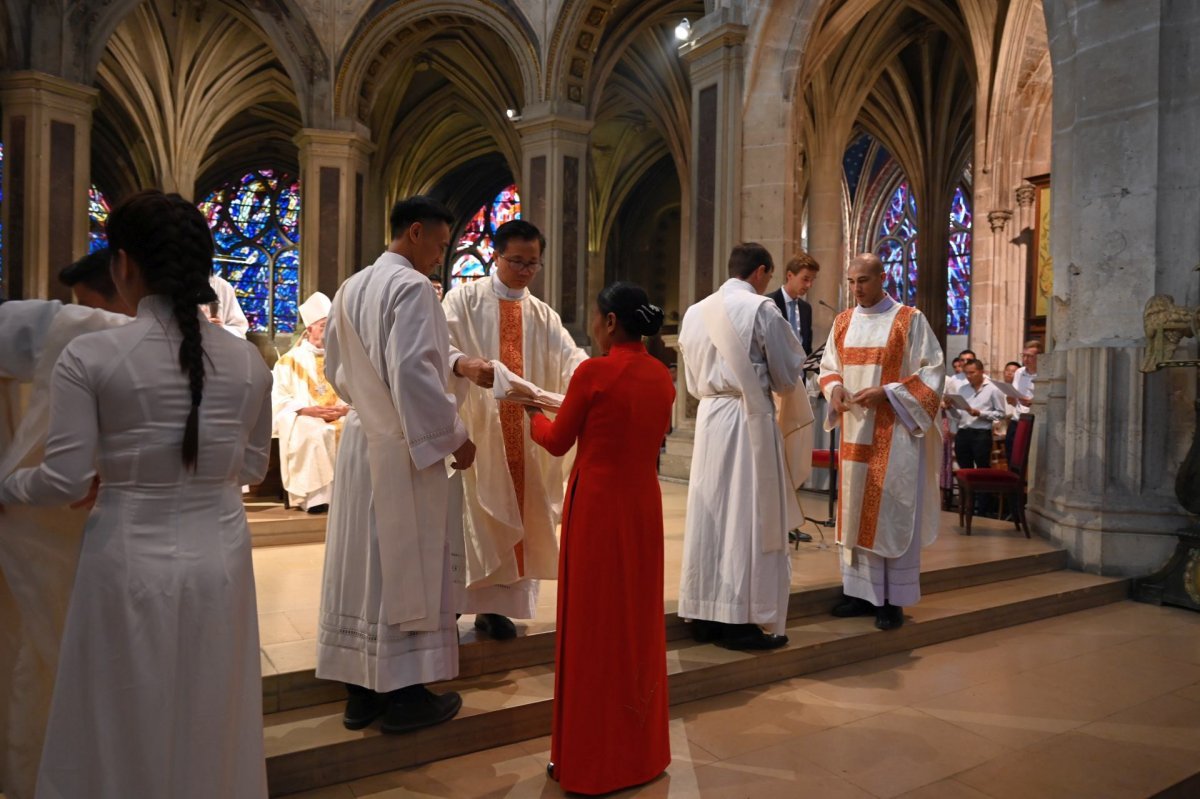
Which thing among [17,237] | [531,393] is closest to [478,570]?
[531,393]

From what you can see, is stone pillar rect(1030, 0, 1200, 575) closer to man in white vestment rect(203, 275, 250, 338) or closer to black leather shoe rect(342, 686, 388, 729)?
black leather shoe rect(342, 686, 388, 729)

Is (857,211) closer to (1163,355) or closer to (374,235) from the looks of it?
(374,235)

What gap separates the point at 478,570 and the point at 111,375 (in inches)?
72.4

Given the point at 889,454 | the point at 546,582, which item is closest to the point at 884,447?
the point at 889,454

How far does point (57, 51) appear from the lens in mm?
10633

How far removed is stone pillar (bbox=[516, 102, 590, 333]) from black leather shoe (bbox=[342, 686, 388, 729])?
29.2 ft

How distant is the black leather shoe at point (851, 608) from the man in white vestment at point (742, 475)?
682mm

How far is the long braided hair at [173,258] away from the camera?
1787 millimetres

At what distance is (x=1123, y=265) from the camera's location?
551cm

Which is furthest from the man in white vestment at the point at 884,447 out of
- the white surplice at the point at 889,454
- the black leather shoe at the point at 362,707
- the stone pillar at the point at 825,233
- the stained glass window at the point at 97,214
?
the stained glass window at the point at 97,214

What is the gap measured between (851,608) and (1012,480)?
2.56 m

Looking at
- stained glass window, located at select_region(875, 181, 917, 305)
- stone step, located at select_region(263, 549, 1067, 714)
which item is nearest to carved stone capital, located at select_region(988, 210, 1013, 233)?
stone step, located at select_region(263, 549, 1067, 714)

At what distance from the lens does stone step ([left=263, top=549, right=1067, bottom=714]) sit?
3.10 m

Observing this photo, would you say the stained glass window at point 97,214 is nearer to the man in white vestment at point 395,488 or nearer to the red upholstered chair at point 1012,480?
the red upholstered chair at point 1012,480
